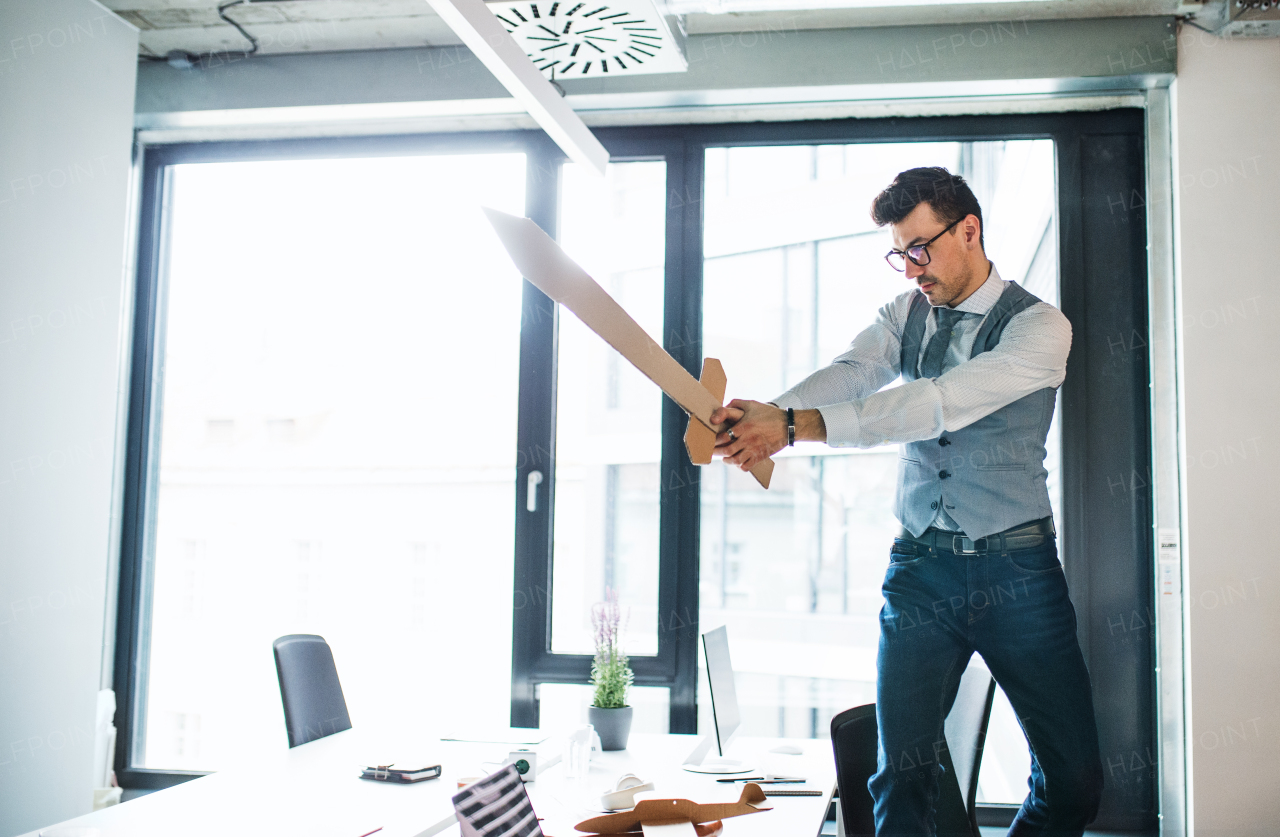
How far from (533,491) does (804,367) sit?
1.09 m

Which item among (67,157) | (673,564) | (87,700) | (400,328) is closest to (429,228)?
(400,328)

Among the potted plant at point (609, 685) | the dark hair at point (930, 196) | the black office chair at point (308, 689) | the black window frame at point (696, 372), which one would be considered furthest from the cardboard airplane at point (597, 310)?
the black window frame at point (696, 372)

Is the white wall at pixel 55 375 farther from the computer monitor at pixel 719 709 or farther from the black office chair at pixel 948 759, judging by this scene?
the black office chair at pixel 948 759

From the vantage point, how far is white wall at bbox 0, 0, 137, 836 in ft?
9.25

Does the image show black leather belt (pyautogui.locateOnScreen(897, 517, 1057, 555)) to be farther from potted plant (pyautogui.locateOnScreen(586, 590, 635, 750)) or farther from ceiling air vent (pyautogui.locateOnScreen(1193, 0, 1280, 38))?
ceiling air vent (pyautogui.locateOnScreen(1193, 0, 1280, 38))

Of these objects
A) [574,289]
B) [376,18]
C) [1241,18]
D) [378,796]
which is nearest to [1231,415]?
[1241,18]

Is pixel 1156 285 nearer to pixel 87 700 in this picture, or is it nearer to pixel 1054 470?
pixel 1054 470

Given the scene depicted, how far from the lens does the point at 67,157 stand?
120 inches

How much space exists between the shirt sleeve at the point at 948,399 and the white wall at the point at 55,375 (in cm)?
243

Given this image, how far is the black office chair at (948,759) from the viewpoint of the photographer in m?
2.08

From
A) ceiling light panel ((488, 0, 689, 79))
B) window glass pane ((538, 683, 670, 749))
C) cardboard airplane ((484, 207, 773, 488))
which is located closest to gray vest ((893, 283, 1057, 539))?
cardboard airplane ((484, 207, 773, 488))

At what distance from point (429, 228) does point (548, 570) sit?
1427mm

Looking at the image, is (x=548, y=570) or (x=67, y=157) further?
(x=548, y=570)

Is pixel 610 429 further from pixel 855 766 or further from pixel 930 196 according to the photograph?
pixel 930 196
